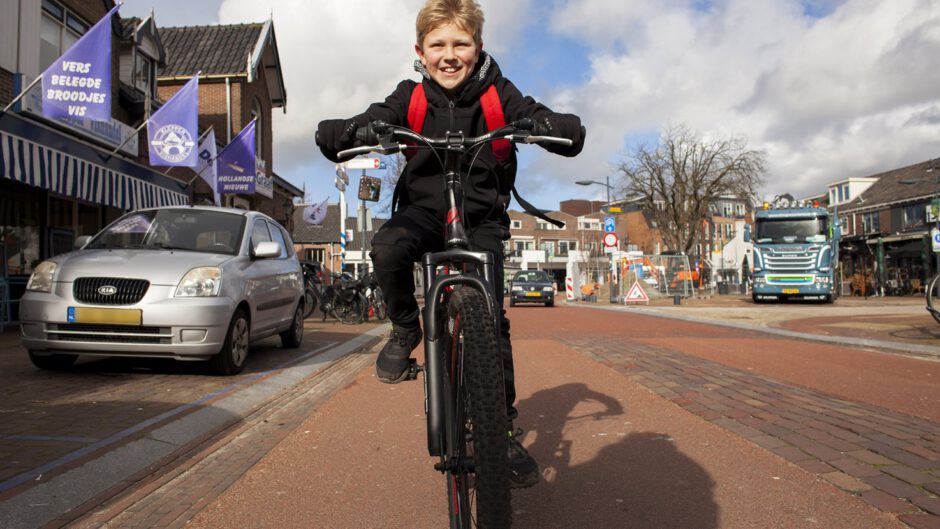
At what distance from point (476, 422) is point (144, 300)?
4.75 m

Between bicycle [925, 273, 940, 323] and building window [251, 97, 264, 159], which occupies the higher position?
building window [251, 97, 264, 159]

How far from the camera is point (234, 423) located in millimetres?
4766

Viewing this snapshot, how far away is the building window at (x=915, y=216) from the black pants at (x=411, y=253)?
172 ft

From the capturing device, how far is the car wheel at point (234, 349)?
6312 millimetres

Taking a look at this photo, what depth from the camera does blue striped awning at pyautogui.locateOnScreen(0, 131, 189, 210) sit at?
33.8ft

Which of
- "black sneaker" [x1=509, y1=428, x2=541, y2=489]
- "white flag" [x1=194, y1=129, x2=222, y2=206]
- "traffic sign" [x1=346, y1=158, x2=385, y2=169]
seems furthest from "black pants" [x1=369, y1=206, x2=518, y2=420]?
"white flag" [x1=194, y1=129, x2=222, y2=206]

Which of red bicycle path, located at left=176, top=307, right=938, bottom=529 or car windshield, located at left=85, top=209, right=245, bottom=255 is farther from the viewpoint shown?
car windshield, located at left=85, top=209, right=245, bottom=255

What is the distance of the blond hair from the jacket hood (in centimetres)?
10

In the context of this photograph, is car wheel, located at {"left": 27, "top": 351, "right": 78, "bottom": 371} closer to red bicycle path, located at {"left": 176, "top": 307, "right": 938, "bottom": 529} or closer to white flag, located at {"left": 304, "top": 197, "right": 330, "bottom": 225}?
red bicycle path, located at {"left": 176, "top": 307, "right": 938, "bottom": 529}

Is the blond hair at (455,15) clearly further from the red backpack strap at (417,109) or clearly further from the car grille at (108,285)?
the car grille at (108,285)

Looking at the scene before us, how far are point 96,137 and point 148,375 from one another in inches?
369

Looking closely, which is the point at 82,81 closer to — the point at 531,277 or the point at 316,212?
the point at 316,212

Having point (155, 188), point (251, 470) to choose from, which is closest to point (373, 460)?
point (251, 470)

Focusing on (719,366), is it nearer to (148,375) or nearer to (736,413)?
(736,413)
